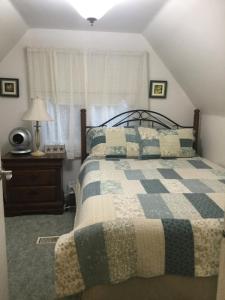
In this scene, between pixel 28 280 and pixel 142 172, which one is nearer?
pixel 28 280

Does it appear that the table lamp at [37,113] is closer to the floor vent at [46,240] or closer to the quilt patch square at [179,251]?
the floor vent at [46,240]

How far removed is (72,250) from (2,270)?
42cm

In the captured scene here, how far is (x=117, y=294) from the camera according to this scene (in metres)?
1.22

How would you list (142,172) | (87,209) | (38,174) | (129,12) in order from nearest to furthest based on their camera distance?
Answer: (87,209) → (142,172) → (129,12) → (38,174)

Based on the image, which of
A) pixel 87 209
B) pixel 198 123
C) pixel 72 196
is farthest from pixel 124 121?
pixel 87 209

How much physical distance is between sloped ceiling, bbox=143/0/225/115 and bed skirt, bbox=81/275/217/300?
1.69 meters

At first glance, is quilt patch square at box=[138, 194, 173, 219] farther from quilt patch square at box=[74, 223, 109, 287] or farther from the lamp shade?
the lamp shade

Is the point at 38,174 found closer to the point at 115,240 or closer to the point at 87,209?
the point at 87,209

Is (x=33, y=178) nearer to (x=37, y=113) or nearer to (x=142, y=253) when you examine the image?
(x=37, y=113)

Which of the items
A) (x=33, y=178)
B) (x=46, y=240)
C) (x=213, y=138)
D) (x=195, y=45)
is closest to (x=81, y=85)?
(x=33, y=178)

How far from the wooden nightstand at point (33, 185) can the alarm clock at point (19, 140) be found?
0.35 ft

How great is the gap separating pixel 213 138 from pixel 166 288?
80.6 inches

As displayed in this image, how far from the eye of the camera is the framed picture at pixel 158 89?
3168mm

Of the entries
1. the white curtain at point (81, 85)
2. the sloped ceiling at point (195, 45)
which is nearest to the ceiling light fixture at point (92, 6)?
the sloped ceiling at point (195, 45)
